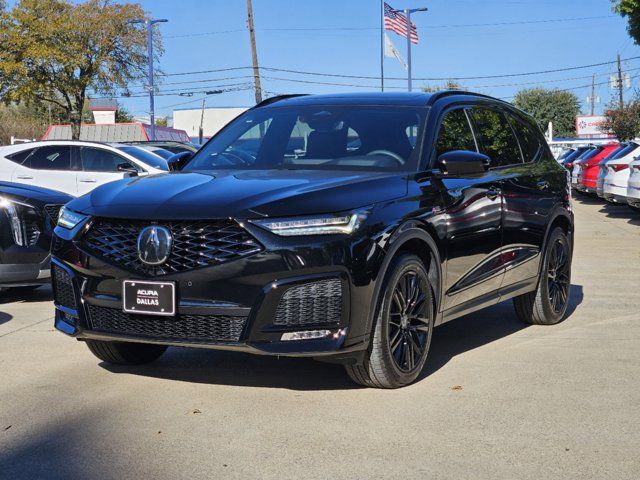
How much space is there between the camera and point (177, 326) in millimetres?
4523

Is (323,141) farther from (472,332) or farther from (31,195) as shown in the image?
(31,195)

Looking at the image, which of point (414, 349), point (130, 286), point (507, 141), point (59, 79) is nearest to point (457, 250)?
point (414, 349)

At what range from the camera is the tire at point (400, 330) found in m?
4.75

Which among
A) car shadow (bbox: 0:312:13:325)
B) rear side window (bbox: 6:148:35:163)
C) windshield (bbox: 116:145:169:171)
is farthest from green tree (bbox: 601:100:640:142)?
car shadow (bbox: 0:312:13:325)

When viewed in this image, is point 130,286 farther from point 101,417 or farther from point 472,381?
point 472,381

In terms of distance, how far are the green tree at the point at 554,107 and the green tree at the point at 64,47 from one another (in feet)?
199

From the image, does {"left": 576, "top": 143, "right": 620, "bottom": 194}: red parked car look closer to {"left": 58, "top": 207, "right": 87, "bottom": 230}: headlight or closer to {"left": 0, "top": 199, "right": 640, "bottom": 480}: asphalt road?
{"left": 0, "top": 199, "right": 640, "bottom": 480}: asphalt road

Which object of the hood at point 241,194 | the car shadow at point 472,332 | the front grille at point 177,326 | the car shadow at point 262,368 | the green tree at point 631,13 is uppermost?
Result: the green tree at point 631,13

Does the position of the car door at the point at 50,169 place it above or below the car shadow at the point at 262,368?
above

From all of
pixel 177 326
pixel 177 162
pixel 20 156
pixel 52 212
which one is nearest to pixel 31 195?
pixel 52 212

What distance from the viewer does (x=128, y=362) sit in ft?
18.5

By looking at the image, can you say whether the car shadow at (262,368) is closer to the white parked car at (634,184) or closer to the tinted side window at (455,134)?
the tinted side window at (455,134)

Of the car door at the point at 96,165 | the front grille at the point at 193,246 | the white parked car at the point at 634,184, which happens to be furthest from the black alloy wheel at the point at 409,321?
the white parked car at the point at 634,184

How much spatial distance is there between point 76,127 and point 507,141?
4194 centimetres
